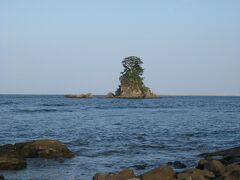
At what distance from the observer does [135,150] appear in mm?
28984

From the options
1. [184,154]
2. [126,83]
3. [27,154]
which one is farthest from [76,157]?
[126,83]

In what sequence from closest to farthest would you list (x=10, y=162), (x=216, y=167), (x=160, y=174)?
(x=160, y=174) → (x=216, y=167) → (x=10, y=162)

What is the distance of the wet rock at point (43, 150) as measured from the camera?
25500 millimetres

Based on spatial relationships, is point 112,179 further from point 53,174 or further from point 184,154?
point 184,154

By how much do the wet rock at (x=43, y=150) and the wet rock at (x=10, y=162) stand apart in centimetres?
311

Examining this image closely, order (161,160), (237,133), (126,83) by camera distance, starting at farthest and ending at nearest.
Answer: (126,83), (237,133), (161,160)

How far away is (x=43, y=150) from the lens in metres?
25.8

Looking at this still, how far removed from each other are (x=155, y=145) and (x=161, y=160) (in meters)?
6.50

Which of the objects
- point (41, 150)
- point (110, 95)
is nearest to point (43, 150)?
point (41, 150)

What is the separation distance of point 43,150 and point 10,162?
4.24 m

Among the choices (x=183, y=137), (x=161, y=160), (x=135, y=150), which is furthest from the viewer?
(x=183, y=137)

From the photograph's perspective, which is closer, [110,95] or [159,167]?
[159,167]

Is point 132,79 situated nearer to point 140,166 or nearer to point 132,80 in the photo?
point 132,80

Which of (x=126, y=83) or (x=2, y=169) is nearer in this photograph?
(x=2, y=169)
